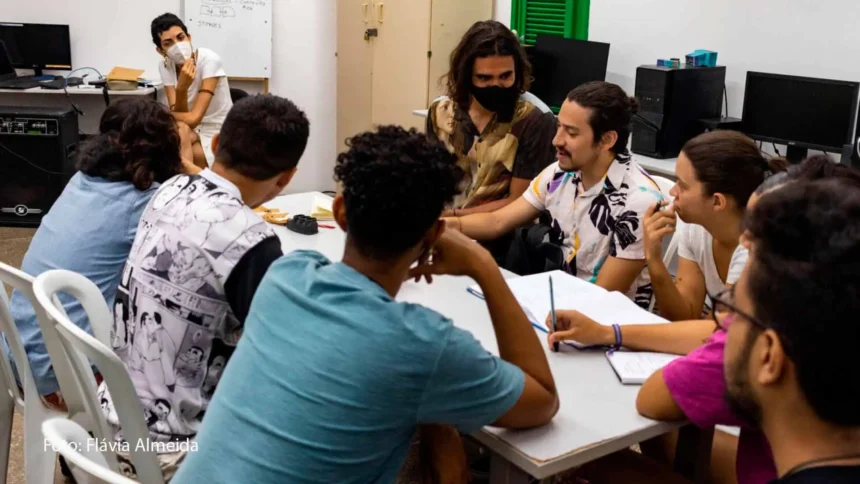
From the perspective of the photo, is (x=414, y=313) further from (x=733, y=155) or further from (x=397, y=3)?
(x=397, y=3)

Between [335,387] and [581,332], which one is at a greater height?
[335,387]

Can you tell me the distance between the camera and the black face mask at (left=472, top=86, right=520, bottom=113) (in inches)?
120

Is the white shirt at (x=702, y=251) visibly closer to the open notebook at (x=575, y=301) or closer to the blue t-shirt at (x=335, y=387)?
the open notebook at (x=575, y=301)

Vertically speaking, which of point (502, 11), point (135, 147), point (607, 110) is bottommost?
point (135, 147)

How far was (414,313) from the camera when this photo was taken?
117 centimetres

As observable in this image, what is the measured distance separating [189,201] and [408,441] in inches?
29.0

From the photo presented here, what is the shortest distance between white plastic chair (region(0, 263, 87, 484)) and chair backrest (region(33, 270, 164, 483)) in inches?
3.0

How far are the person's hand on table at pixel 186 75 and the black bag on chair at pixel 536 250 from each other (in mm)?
2459

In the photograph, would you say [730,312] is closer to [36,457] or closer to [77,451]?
[77,451]

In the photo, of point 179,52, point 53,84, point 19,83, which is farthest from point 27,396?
point 19,83

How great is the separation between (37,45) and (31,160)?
0.94m

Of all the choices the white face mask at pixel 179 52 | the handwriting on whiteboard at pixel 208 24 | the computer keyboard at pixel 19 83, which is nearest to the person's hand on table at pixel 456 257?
the white face mask at pixel 179 52

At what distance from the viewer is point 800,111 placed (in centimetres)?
369

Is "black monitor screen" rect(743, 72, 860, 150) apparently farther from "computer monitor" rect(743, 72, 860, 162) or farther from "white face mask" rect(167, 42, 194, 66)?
"white face mask" rect(167, 42, 194, 66)
